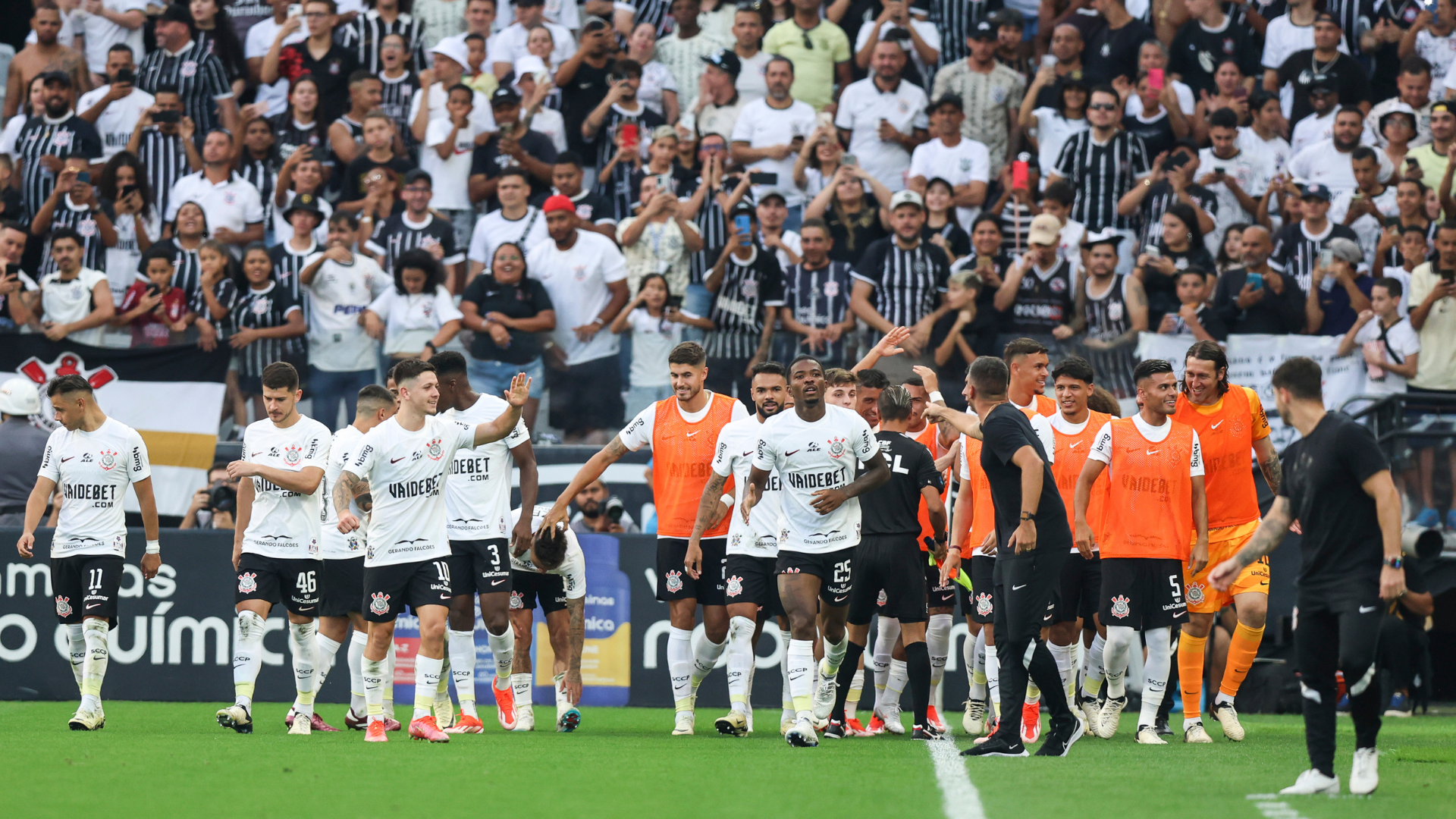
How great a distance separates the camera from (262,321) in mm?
17078

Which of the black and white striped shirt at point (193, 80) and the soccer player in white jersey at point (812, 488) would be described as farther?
the black and white striped shirt at point (193, 80)

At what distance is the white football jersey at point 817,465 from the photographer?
10.8 m

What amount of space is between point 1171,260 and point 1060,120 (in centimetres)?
305

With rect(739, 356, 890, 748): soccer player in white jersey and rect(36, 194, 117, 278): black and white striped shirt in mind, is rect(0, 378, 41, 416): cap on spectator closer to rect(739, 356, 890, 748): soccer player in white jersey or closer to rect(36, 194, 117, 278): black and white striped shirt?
rect(36, 194, 117, 278): black and white striped shirt

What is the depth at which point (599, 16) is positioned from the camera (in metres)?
22.1

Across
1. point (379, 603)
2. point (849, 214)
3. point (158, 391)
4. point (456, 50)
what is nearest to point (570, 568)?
point (379, 603)

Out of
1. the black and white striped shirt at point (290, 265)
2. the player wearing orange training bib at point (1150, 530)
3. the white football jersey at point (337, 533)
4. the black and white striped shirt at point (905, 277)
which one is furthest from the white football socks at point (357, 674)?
the black and white striped shirt at point (905, 277)

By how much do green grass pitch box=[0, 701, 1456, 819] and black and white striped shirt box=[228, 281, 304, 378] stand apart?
5.12 metres

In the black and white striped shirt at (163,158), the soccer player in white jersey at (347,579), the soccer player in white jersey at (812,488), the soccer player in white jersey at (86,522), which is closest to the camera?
the soccer player in white jersey at (812,488)

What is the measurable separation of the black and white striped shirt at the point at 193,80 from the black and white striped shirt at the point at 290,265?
3.98 metres

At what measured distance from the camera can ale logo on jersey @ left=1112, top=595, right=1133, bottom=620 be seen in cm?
1159

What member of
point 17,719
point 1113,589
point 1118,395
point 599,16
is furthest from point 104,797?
point 599,16

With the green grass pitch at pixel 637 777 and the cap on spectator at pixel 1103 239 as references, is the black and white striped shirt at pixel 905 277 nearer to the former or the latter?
the cap on spectator at pixel 1103 239

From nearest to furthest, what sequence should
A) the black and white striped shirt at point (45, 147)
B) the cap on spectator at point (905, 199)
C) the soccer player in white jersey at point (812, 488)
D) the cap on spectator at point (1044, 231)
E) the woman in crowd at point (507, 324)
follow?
the soccer player in white jersey at point (812, 488) < the woman in crowd at point (507, 324) < the cap on spectator at point (1044, 231) < the cap on spectator at point (905, 199) < the black and white striped shirt at point (45, 147)
